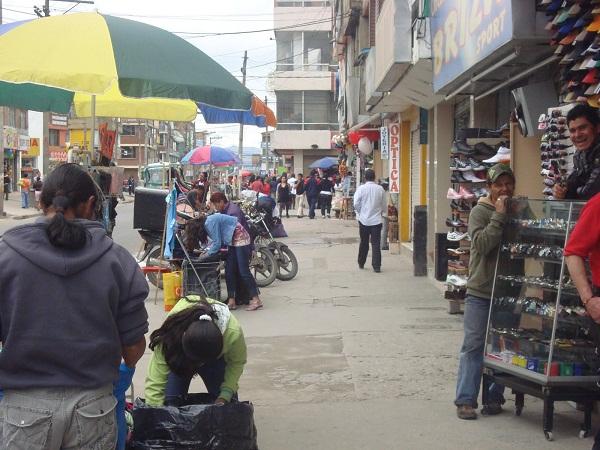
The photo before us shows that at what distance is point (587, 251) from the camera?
14.6ft

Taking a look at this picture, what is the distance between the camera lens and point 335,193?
35.2 meters

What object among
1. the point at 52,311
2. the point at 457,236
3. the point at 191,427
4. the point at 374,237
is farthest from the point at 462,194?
the point at 52,311

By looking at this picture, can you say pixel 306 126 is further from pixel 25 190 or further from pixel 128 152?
pixel 128 152

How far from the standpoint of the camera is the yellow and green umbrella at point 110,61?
236 inches

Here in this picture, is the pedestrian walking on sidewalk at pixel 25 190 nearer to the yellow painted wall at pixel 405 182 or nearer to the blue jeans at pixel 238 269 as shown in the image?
the yellow painted wall at pixel 405 182

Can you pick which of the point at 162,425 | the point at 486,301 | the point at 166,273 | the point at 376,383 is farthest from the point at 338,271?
the point at 162,425

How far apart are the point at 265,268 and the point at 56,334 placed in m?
10.3

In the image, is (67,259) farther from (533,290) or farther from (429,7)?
(429,7)

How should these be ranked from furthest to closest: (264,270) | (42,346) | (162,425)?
(264,270)
(162,425)
(42,346)

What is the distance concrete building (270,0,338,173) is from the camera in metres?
52.9

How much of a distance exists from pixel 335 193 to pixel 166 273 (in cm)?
2430

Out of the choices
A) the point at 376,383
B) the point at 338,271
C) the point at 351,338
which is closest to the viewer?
the point at 376,383

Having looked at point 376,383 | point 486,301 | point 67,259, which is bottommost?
point 376,383

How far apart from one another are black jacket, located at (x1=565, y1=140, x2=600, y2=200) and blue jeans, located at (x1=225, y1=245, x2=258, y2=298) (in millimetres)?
5703
